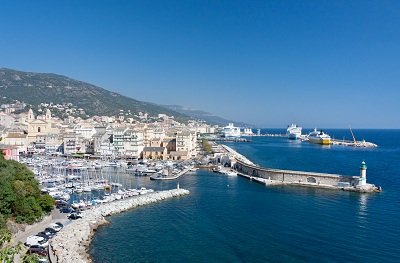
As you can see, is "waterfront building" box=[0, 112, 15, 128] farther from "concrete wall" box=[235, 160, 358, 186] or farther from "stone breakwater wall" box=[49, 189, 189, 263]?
"stone breakwater wall" box=[49, 189, 189, 263]

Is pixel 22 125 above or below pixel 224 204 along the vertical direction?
above

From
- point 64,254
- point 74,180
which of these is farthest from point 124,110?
point 64,254

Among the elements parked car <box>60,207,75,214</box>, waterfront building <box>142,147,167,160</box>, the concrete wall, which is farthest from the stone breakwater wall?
waterfront building <box>142,147,167,160</box>

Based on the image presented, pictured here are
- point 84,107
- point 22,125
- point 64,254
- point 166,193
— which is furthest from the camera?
point 84,107

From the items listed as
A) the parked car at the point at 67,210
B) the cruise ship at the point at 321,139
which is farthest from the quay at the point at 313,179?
the cruise ship at the point at 321,139

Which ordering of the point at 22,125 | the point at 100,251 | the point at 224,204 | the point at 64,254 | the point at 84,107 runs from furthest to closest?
the point at 84,107, the point at 22,125, the point at 224,204, the point at 100,251, the point at 64,254

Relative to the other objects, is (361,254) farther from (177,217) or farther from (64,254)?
(64,254)
